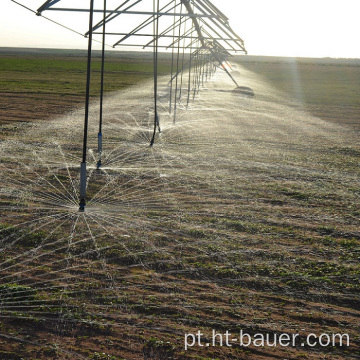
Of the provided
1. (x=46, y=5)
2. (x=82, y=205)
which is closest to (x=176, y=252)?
(x=82, y=205)

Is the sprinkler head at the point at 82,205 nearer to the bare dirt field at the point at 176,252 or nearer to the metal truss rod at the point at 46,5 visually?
the bare dirt field at the point at 176,252

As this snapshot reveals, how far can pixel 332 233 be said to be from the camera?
18.3 feet

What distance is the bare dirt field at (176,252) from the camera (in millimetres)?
3373

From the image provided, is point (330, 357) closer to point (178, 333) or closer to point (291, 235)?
point (178, 333)

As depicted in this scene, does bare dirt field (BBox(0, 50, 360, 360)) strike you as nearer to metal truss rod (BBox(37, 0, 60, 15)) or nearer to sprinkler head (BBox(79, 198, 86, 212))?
sprinkler head (BBox(79, 198, 86, 212))

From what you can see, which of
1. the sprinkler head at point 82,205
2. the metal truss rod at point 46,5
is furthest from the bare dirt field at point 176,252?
the metal truss rod at point 46,5

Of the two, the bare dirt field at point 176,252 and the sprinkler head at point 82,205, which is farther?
the sprinkler head at point 82,205

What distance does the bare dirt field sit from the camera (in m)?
3.37

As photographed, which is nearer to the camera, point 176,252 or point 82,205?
point 176,252

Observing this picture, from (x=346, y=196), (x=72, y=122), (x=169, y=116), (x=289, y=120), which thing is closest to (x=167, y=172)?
(x=346, y=196)

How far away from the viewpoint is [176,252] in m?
4.80

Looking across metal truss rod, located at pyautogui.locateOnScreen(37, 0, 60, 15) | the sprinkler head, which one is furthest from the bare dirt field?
metal truss rod, located at pyautogui.locateOnScreen(37, 0, 60, 15)

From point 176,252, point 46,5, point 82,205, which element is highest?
point 46,5

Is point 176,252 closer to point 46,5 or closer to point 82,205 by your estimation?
point 82,205
